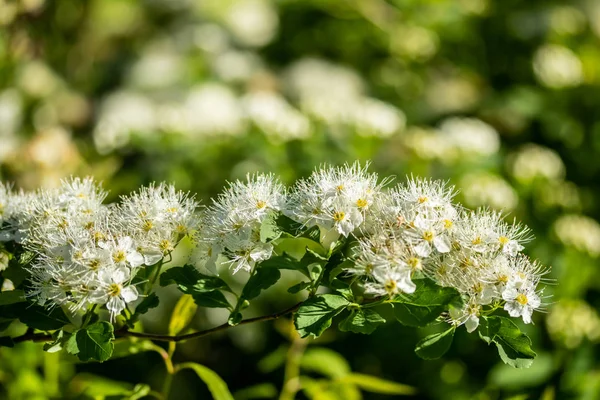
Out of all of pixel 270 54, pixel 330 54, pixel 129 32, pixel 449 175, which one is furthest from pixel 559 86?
pixel 129 32

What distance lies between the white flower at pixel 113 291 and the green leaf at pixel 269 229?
0.59 feet

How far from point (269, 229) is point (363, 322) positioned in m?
0.17

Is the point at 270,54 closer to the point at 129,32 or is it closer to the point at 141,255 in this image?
the point at 129,32

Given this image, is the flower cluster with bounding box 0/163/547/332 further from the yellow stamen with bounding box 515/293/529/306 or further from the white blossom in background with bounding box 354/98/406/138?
the white blossom in background with bounding box 354/98/406/138

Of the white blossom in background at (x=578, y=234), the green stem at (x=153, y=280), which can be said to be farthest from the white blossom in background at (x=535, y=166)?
the green stem at (x=153, y=280)

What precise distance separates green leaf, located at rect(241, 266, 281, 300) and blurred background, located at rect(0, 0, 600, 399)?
484mm

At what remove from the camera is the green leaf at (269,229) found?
0.92 metres

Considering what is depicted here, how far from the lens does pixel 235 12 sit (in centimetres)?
334

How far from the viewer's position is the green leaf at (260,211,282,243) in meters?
0.92

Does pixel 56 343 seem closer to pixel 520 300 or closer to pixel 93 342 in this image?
pixel 93 342

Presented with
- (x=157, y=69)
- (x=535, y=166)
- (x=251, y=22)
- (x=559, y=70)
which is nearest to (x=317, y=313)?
(x=535, y=166)

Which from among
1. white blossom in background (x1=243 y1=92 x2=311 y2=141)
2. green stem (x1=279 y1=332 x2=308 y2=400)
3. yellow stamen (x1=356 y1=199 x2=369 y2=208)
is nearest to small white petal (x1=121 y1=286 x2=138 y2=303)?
yellow stamen (x1=356 y1=199 x2=369 y2=208)

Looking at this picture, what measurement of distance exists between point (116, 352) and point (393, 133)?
1.46 m

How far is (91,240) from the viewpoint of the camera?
3.02 ft
